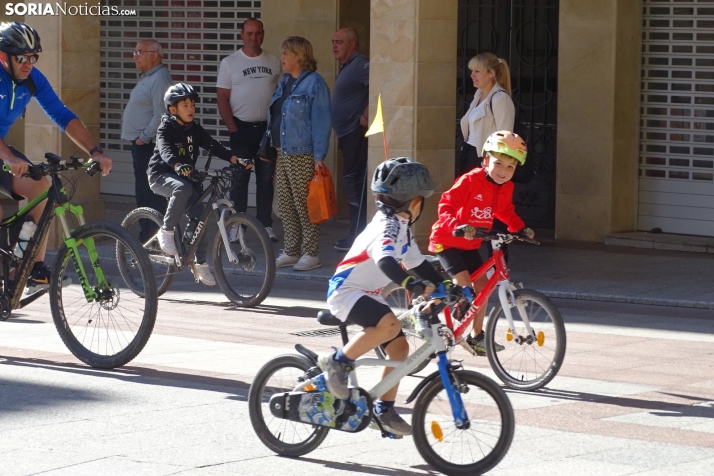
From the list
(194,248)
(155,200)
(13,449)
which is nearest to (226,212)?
(194,248)

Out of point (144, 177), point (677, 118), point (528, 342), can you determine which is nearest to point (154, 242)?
point (144, 177)

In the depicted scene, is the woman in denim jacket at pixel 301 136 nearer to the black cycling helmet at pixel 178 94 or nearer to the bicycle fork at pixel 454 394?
the black cycling helmet at pixel 178 94

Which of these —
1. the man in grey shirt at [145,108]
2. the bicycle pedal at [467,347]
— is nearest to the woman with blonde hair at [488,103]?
the bicycle pedal at [467,347]

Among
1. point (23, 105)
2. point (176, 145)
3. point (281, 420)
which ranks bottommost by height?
point (281, 420)

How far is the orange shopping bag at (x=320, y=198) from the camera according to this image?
12.1 meters

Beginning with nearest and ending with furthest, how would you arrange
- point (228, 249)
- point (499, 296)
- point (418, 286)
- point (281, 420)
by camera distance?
point (418, 286), point (281, 420), point (499, 296), point (228, 249)

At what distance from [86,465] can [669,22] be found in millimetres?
10322

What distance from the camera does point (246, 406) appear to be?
7.18 metres

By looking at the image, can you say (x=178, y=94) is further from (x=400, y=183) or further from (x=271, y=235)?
(x=400, y=183)

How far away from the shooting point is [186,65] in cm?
1855

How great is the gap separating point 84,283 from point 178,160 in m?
2.98

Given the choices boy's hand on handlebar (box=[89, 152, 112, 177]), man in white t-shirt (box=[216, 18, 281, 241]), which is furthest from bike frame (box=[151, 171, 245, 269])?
man in white t-shirt (box=[216, 18, 281, 241])

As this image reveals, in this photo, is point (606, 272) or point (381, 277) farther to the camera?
point (606, 272)

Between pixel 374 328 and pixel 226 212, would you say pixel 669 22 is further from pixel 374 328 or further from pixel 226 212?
pixel 374 328
